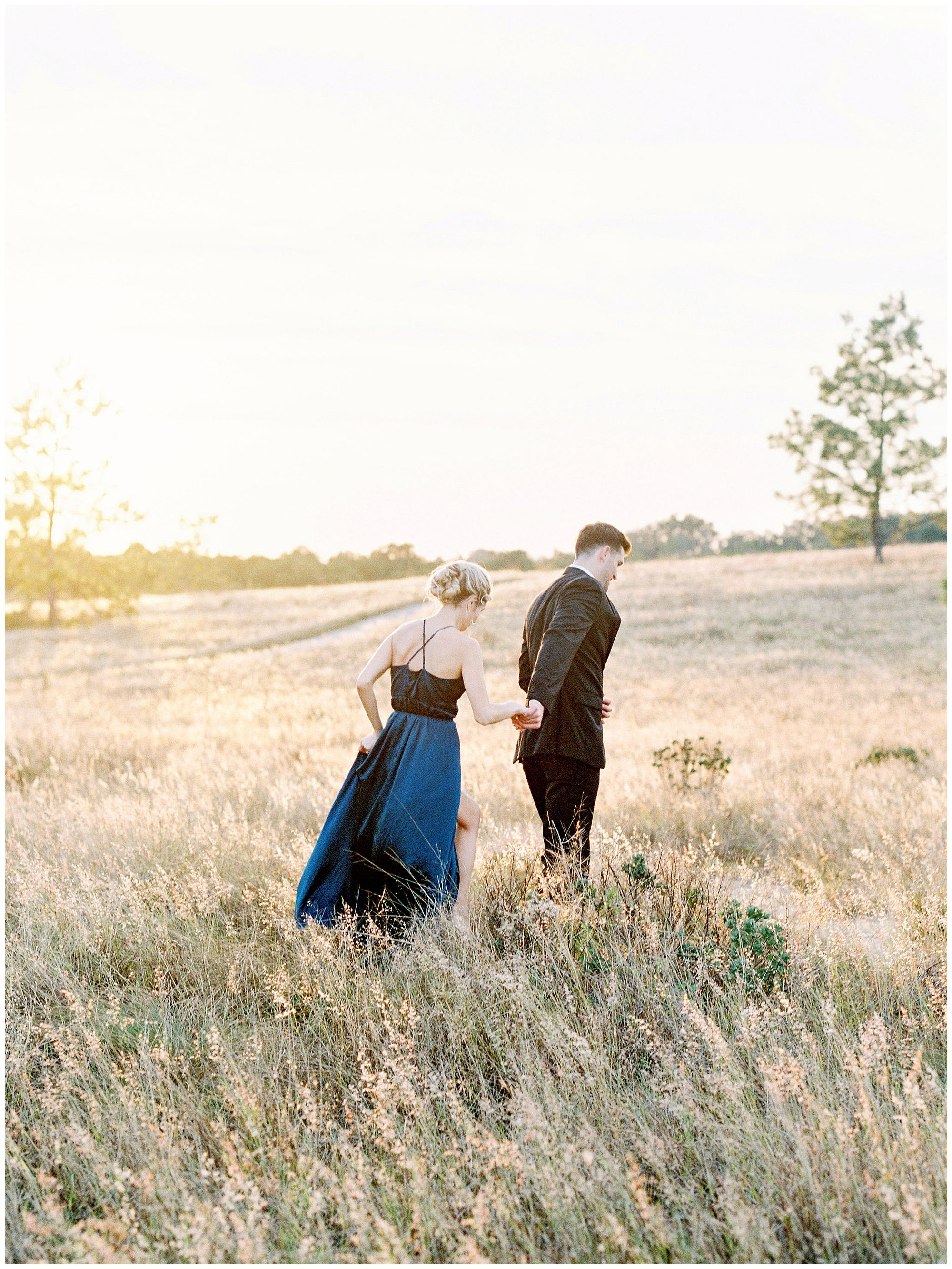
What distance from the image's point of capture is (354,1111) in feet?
10.4

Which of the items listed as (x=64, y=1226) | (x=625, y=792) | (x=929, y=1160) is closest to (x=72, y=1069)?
(x=64, y=1226)

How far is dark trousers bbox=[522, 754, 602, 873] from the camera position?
478 cm

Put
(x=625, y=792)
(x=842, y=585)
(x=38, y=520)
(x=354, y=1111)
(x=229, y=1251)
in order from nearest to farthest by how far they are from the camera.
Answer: (x=229, y=1251) < (x=354, y=1111) < (x=625, y=792) < (x=38, y=520) < (x=842, y=585)

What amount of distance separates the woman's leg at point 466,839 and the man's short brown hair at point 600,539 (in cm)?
154

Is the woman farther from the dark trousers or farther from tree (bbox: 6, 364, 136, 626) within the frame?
tree (bbox: 6, 364, 136, 626)

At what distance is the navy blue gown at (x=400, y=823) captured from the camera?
14.5ft

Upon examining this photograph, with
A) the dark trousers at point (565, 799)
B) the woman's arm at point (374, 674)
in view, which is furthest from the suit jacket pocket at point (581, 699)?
the woman's arm at point (374, 674)

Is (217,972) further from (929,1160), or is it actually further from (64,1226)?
(929,1160)

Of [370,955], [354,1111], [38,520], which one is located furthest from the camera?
[38,520]

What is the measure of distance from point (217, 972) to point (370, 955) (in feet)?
2.57

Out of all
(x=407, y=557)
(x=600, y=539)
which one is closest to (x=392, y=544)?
(x=407, y=557)

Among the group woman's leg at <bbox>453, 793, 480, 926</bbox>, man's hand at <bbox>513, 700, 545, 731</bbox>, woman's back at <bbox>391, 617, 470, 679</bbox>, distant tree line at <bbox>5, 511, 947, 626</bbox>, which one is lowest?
woman's leg at <bbox>453, 793, 480, 926</bbox>

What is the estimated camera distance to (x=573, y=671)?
4.77 m

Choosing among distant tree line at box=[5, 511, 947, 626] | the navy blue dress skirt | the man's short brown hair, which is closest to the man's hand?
the navy blue dress skirt
